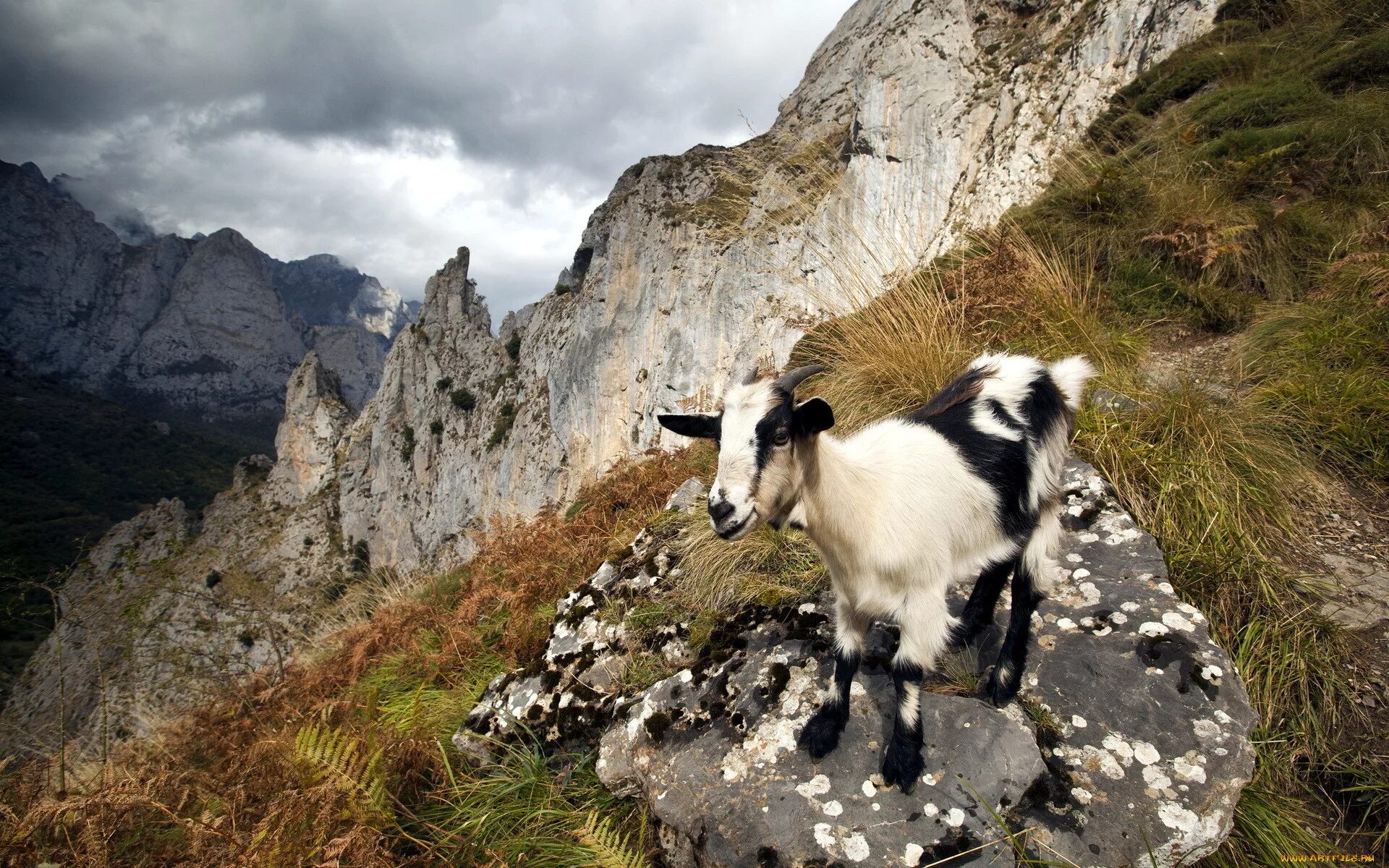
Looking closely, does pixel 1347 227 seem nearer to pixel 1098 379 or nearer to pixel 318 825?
pixel 1098 379

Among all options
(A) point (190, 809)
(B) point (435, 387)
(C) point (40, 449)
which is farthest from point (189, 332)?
(A) point (190, 809)

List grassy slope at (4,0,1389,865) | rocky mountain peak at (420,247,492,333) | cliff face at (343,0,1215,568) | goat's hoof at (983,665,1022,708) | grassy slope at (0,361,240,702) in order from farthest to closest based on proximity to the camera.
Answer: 1. rocky mountain peak at (420,247,492,333)
2. grassy slope at (0,361,240,702)
3. cliff face at (343,0,1215,568)
4. goat's hoof at (983,665,1022,708)
5. grassy slope at (4,0,1389,865)

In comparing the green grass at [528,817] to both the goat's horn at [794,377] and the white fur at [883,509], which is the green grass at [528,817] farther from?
the goat's horn at [794,377]

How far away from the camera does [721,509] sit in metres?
1.96

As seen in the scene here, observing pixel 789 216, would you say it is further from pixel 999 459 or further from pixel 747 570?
pixel 999 459

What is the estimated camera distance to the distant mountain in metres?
134

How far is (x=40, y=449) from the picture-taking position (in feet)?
229

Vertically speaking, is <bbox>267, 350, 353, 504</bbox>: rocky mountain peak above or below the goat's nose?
above

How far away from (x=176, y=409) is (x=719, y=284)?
571 ft

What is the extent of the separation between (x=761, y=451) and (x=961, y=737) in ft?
5.14

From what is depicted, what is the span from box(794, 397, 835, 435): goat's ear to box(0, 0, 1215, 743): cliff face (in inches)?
129

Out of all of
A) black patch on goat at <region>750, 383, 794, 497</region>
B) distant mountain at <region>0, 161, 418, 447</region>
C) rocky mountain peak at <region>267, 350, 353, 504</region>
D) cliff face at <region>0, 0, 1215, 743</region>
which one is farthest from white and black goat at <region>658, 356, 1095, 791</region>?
distant mountain at <region>0, 161, 418, 447</region>

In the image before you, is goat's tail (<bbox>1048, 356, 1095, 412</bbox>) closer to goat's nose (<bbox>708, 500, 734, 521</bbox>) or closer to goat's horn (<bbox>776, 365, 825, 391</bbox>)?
goat's horn (<bbox>776, 365, 825, 391</bbox>)

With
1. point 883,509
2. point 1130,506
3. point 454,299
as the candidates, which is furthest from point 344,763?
point 454,299
